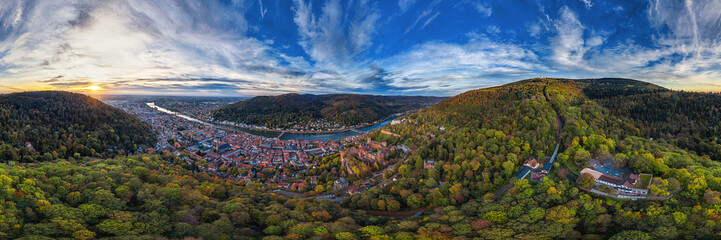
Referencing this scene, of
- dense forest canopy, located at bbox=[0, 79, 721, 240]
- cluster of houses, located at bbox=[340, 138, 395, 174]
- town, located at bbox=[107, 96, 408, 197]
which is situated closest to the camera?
dense forest canopy, located at bbox=[0, 79, 721, 240]

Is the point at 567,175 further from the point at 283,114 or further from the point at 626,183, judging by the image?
the point at 283,114

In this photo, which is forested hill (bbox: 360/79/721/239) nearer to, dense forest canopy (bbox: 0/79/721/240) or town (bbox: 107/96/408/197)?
dense forest canopy (bbox: 0/79/721/240)

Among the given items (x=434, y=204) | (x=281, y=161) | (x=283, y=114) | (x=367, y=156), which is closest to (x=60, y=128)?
(x=281, y=161)

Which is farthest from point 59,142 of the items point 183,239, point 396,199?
point 396,199

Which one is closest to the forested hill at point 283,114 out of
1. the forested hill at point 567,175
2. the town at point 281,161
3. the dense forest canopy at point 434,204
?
the town at point 281,161

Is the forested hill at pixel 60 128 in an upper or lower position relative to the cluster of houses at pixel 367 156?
upper

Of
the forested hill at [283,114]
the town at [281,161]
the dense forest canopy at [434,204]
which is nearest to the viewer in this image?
the dense forest canopy at [434,204]

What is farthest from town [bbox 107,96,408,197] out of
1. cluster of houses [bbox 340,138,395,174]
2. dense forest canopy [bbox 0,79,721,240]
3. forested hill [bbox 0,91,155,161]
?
forested hill [bbox 0,91,155,161]

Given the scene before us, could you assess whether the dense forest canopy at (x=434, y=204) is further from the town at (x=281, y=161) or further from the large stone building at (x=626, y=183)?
the town at (x=281, y=161)

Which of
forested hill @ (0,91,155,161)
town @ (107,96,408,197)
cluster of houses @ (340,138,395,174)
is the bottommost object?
town @ (107,96,408,197)

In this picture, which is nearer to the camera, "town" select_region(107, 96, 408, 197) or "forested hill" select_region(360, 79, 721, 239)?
"forested hill" select_region(360, 79, 721, 239)
